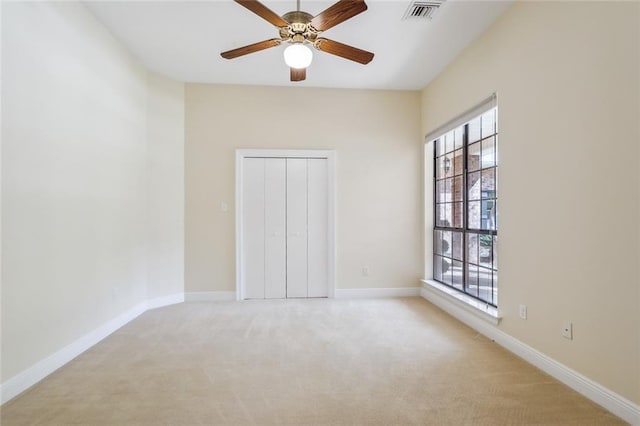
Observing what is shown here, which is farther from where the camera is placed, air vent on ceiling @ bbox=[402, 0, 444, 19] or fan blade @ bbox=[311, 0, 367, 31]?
air vent on ceiling @ bbox=[402, 0, 444, 19]

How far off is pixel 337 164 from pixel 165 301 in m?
2.85

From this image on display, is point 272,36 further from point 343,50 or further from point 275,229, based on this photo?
point 275,229

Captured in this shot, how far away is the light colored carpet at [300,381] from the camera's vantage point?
184 centimetres

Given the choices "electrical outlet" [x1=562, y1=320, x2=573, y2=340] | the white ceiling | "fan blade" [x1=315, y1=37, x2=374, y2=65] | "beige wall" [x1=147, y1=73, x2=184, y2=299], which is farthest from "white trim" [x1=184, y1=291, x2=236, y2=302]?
"electrical outlet" [x1=562, y1=320, x2=573, y2=340]

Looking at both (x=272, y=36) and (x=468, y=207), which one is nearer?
(x=272, y=36)

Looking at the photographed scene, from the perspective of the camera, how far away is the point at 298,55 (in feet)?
7.34

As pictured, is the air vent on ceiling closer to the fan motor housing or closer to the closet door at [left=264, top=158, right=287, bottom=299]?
the fan motor housing

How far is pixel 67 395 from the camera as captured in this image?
A: 6.76 ft

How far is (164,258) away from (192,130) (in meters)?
1.70

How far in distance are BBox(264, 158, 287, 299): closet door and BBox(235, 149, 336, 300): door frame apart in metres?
0.14

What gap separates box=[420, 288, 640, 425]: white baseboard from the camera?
1786mm

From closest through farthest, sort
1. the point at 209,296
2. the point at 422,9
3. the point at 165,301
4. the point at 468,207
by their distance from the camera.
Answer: the point at 422,9 → the point at 468,207 → the point at 165,301 → the point at 209,296

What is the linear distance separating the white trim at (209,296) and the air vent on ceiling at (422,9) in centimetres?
370

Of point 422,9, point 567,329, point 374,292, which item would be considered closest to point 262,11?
point 422,9
